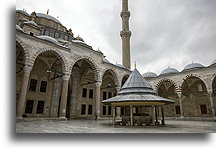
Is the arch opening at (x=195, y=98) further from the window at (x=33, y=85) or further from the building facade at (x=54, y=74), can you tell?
the window at (x=33, y=85)

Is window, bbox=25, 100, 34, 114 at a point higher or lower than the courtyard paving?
higher

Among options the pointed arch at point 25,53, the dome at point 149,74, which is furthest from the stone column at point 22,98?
the dome at point 149,74

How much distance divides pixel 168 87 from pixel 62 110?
53.0ft

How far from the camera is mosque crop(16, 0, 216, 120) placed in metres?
11.2

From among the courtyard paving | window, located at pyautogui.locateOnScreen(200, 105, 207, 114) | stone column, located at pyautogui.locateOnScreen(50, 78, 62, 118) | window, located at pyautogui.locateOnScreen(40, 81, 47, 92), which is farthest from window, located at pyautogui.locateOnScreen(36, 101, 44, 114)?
window, located at pyautogui.locateOnScreen(200, 105, 207, 114)

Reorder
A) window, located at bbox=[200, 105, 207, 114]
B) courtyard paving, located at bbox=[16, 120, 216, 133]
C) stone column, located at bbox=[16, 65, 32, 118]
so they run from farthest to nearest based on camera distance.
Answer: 1. window, located at bbox=[200, 105, 207, 114]
2. stone column, located at bbox=[16, 65, 32, 118]
3. courtyard paving, located at bbox=[16, 120, 216, 133]

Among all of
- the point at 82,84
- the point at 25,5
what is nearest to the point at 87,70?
the point at 82,84

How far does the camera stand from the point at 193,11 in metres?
5.04

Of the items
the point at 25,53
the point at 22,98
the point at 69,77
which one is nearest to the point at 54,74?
the point at 69,77

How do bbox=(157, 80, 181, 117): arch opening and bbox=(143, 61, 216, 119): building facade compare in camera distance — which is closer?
bbox=(143, 61, 216, 119): building facade

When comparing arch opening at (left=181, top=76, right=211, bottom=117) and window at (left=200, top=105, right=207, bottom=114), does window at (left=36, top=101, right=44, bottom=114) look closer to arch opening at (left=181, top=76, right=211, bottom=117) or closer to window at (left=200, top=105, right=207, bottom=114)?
arch opening at (left=181, top=76, right=211, bottom=117)

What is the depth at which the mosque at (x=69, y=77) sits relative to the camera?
440 inches

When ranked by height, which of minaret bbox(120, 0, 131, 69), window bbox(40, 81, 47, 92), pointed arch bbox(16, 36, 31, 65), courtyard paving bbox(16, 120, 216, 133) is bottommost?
courtyard paving bbox(16, 120, 216, 133)

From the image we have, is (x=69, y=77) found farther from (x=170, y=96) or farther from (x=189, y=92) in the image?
(x=189, y=92)
